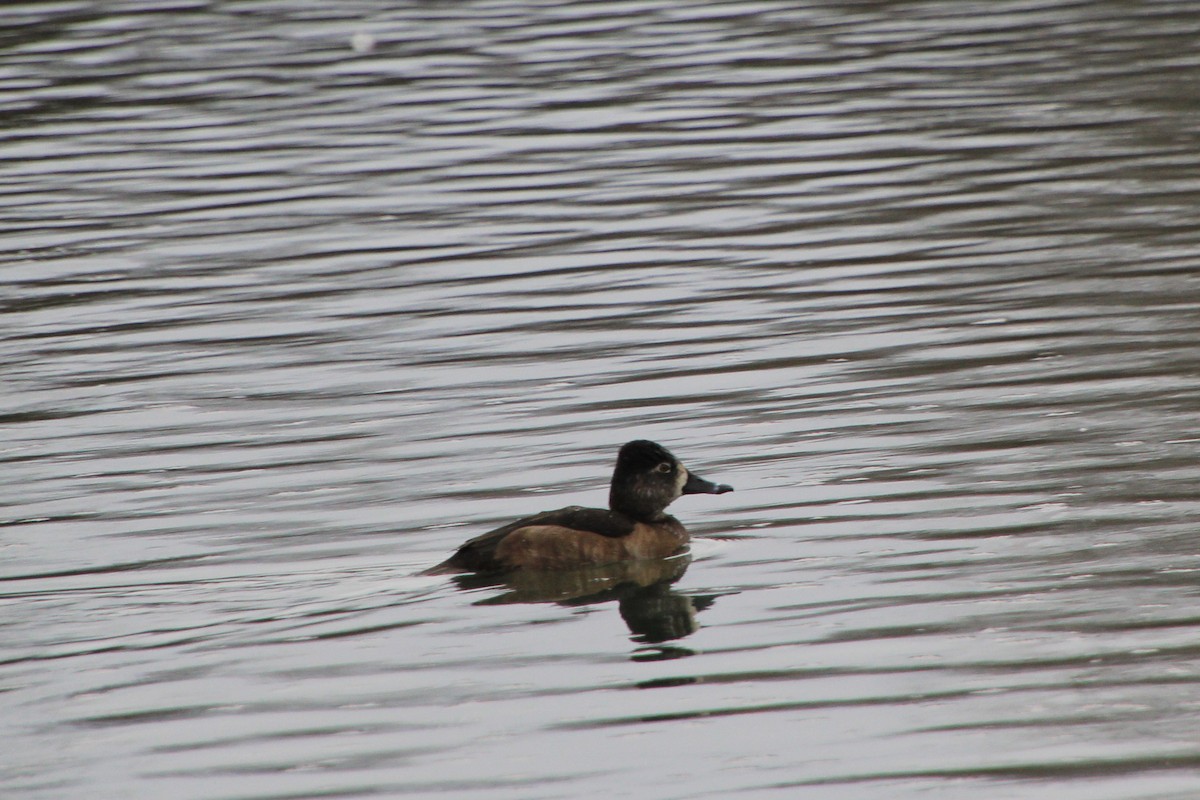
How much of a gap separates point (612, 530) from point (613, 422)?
199 centimetres

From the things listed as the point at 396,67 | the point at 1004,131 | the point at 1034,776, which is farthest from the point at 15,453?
the point at 396,67

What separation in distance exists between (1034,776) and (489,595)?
7.68 feet

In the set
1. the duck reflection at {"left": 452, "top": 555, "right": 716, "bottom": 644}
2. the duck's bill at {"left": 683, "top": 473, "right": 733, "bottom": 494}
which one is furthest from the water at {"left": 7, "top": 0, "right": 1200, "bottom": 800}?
the duck's bill at {"left": 683, "top": 473, "right": 733, "bottom": 494}

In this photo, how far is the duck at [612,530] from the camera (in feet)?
24.0

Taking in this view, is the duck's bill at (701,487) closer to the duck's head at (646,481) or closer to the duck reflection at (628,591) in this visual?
the duck's head at (646,481)

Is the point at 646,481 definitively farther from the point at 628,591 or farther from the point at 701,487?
the point at 628,591

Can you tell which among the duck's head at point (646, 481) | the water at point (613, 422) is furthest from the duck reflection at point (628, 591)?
the duck's head at point (646, 481)

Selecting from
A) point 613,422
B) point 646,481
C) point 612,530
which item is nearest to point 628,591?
point 612,530

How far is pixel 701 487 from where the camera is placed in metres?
7.88

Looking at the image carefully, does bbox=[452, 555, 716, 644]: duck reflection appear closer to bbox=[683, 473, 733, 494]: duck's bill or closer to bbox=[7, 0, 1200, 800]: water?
bbox=[7, 0, 1200, 800]: water

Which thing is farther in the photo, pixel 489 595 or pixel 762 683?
pixel 489 595

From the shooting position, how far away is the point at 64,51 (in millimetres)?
23250

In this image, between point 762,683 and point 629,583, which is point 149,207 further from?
point 762,683

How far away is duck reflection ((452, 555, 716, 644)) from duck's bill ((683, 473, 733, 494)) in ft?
0.98
